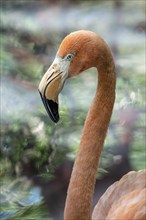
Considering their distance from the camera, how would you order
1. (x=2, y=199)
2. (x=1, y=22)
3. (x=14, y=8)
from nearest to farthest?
(x=2, y=199) < (x=1, y=22) < (x=14, y=8)

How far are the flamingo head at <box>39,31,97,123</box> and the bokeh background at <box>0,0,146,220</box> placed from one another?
115cm

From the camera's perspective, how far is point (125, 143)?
4340 millimetres

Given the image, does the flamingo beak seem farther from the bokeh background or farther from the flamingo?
the bokeh background

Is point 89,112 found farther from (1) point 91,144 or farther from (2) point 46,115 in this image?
(2) point 46,115

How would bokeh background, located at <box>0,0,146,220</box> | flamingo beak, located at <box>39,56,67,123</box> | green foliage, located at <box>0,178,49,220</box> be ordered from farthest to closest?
1. bokeh background, located at <box>0,0,146,220</box>
2. green foliage, located at <box>0,178,49,220</box>
3. flamingo beak, located at <box>39,56,67,123</box>

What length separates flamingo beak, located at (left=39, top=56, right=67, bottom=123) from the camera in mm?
2695

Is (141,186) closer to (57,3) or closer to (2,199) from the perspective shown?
(2,199)

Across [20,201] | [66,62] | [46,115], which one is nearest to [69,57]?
[66,62]

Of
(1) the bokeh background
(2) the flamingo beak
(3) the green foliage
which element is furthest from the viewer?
(1) the bokeh background

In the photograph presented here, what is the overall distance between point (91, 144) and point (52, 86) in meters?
0.30

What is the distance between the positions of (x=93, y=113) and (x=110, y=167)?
1.36 m

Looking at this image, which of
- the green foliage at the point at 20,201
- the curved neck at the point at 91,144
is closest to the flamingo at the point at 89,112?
the curved neck at the point at 91,144

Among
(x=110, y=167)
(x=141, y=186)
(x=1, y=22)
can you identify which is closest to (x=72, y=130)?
(x=110, y=167)

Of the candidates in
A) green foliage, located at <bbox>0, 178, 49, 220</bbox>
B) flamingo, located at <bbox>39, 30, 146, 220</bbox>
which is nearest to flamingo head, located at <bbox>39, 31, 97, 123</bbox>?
flamingo, located at <bbox>39, 30, 146, 220</bbox>
